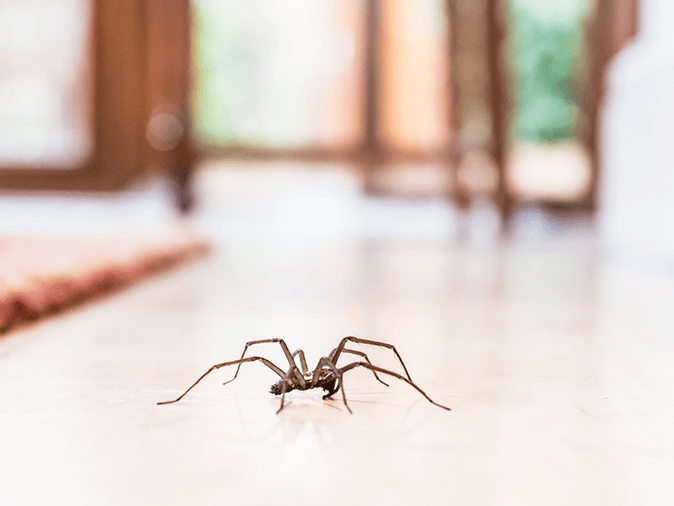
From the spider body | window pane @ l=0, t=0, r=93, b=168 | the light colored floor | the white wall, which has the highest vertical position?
window pane @ l=0, t=0, r=93, b=168

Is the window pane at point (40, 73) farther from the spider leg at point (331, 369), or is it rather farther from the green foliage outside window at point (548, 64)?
the spider leg at point (331, 369)

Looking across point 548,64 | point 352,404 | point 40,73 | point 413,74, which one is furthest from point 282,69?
point 352,404

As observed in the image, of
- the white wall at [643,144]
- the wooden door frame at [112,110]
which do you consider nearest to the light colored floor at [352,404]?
the white wall at [643,144]

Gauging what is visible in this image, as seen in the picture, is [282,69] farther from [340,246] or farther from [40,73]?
[340,246]

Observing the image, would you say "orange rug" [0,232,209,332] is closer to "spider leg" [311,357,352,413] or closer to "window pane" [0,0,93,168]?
"spider leg" [311,357,352,413]

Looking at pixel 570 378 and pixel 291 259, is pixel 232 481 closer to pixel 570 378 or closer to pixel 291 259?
pixel 570 378

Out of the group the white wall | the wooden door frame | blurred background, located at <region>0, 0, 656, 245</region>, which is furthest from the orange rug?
the wooden door frame

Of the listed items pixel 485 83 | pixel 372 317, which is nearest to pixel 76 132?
pixel 485 83
